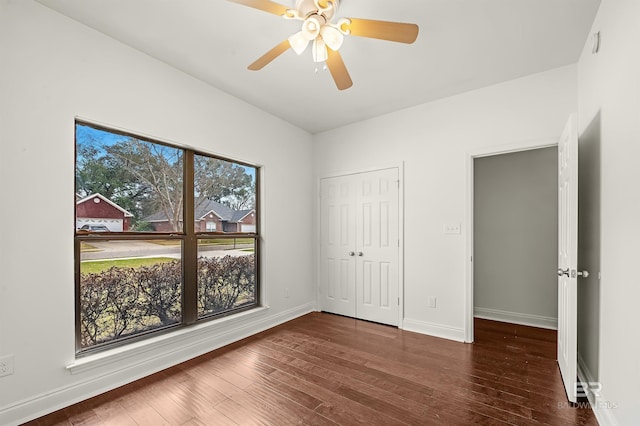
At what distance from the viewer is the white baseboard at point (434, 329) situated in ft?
10.5

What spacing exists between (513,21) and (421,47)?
2.08 ft

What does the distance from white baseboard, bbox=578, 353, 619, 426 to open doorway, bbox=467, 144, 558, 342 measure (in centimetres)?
123

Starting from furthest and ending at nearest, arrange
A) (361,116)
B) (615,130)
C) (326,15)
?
(361,116), (326,15), (615,130)

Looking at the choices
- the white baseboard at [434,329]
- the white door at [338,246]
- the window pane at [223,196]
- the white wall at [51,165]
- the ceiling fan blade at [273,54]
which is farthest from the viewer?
the white door at [338,246]

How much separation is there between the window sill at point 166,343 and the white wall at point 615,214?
9.88ft

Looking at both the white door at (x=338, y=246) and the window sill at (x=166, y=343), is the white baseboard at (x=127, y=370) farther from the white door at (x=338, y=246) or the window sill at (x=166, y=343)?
the white door at (x=338, y=246)

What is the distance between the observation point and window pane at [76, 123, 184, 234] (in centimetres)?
226

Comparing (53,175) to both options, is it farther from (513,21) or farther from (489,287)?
(489,287)

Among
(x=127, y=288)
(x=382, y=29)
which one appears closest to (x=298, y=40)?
(x=382, y=29)

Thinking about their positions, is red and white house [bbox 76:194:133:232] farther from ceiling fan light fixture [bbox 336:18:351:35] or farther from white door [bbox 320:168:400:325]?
white door [bbox 320:168:400:325]

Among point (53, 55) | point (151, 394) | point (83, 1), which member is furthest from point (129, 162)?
point (151, 394)

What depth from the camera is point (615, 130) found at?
1683mm

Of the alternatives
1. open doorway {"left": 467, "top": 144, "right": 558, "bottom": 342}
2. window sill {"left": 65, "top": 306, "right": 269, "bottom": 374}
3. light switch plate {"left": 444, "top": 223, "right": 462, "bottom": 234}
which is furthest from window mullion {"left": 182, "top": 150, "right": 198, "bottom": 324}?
open doorway {"left": 467, "top": 144, "right": 558, "bottom": 342}

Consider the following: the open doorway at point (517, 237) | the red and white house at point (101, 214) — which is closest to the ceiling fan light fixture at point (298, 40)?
the red and white house at point (101, 214)
